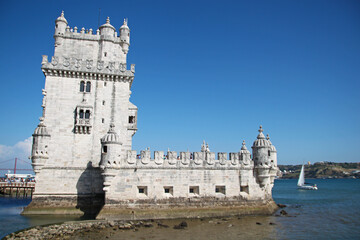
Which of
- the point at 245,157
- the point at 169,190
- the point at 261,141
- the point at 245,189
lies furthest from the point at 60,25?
the point at 245,189

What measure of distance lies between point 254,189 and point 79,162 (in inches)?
667

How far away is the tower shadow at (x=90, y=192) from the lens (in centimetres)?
2477

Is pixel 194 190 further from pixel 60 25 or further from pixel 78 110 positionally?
pixel 60 25

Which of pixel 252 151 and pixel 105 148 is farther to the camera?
pixel 252 151

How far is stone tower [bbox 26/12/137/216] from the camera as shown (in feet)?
81.4

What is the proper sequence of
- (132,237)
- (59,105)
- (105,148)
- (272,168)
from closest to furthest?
1. (132,237)
2. (105,148)
3. (59,105)
4. (272,168)

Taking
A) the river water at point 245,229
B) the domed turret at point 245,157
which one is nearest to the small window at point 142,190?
the river water at point 245,229

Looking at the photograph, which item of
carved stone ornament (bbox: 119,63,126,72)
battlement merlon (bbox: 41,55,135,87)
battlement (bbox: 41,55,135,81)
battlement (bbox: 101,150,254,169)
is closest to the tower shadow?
battlement (bbox: 101,150,254,169)

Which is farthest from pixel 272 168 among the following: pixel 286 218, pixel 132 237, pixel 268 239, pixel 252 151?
pixel 132 237

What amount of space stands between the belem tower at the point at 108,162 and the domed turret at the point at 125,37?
991mm

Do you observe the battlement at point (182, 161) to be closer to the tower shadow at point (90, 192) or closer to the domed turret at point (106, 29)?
the tower shadow at point (90, 192)

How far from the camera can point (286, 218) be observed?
79.5ft

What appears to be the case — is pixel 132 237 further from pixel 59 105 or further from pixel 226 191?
pixel 59 105

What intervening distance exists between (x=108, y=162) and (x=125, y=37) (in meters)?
14.7
